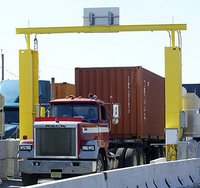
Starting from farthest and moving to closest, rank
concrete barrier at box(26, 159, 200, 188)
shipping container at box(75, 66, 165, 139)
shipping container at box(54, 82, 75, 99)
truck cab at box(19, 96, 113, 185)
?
shipping container at box(54, 82, 75, 99), shipping container at box(75, 66, 165, 139), truck cab at box(19, 96, 113, 185), concrete barrier at box(26, 159, 200, 188)

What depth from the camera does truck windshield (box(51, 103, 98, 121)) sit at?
16734mm

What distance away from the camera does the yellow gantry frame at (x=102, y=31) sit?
2097 cm

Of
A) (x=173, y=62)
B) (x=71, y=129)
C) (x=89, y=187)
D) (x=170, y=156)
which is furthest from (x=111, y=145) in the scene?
(x=89, y=187)

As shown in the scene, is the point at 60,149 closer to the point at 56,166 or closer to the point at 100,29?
the point at 56,166

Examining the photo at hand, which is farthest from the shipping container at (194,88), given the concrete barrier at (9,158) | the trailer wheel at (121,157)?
the concrete barrier at (9,158)

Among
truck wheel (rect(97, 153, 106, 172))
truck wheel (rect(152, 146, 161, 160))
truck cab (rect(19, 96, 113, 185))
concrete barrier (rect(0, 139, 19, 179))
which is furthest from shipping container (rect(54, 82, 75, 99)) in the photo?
truck cab (rect(19, 96, 113, 185))

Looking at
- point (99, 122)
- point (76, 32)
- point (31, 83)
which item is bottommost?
point (99, 122)

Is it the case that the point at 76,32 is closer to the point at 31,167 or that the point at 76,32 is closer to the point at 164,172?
the point at 31,167

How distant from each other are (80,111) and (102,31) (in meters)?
5.35

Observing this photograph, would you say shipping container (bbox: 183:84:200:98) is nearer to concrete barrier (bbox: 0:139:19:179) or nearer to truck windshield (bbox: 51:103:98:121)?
concrete barrier (bbox: 0:139:19:179)

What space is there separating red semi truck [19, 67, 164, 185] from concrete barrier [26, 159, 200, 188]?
2.43m

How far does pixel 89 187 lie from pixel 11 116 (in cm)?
1756

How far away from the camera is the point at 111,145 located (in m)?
20.7

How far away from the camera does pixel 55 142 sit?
15828 millimetres
